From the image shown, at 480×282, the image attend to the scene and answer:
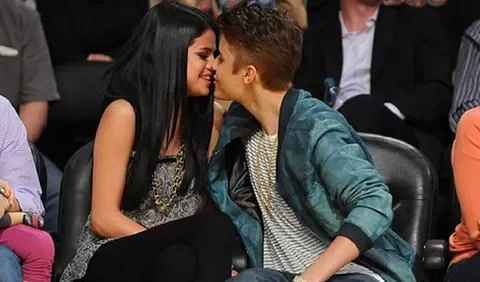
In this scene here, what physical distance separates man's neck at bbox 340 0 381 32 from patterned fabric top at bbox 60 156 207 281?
1.52 m

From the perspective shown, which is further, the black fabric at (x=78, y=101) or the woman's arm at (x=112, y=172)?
the black fabric at (x=78, y=101)

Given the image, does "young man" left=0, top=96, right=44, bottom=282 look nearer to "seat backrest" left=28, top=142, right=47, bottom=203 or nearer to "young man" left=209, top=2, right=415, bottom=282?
"seat backrest" left=28, top=142, right=47, bottom=203

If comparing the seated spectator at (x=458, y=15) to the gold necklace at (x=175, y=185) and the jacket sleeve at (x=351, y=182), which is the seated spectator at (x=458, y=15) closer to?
the gold necklace at (x=175, y=185)

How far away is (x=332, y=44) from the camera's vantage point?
5.05 meters

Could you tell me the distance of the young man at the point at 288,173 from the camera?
131 inches

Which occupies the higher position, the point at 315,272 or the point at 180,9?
the point at 180,9

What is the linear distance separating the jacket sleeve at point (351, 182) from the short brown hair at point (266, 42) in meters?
0.19

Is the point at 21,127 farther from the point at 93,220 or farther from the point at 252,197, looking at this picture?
the point at 252,197

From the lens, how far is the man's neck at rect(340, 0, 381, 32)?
5074mm

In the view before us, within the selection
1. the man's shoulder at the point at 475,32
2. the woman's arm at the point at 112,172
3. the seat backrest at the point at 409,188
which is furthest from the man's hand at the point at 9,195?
the man's shoulder at the point at 475,32

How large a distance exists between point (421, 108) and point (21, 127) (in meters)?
1.71

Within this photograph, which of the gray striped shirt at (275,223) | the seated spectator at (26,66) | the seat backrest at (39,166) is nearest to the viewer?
the gray striped shirt at (275,223)

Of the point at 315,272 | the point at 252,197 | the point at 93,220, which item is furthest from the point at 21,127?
the point at 315,272

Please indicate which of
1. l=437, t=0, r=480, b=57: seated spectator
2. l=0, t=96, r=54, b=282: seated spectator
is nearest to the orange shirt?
l=0, t=96, r=54, b=282: seated spectator
